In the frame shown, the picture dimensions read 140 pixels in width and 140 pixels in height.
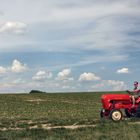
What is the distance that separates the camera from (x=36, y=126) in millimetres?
22016

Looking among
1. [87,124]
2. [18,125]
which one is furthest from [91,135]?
[18,125]

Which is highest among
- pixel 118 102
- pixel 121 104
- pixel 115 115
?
pixel 118 102

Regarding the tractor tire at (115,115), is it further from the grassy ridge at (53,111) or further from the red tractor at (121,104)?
the grassy ridge at (53,111)

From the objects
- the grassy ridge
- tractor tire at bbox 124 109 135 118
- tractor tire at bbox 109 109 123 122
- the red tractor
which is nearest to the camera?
tractor tire at bbox 109 109 123 122

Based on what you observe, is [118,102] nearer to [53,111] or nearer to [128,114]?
[128,114]

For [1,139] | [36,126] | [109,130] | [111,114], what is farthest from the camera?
[111,114]

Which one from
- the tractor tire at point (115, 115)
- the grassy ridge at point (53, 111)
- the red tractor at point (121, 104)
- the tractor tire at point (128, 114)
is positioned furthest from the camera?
the grassy ridge at point (53, 111)

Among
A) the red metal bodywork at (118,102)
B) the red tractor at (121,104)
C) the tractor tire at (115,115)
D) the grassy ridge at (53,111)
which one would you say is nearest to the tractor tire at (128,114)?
the red tractor at (121,104)

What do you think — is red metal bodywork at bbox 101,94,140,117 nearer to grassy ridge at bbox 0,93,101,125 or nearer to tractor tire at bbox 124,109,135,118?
tractor tire at bbox 124,109,135,118

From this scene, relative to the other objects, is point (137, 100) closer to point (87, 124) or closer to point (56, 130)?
point (87, 124)

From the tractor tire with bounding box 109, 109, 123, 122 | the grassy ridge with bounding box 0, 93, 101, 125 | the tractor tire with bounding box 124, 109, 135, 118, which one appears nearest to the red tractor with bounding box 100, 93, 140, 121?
Result: the tractor tire with bounding box 124, 109, 135, 118

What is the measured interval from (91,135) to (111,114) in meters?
5.89

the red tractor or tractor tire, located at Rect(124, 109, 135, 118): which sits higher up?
the red tractor

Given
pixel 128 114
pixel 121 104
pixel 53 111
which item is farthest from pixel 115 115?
pixel 53 111
